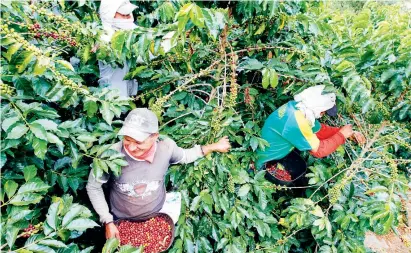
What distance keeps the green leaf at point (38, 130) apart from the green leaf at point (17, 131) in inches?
1.0

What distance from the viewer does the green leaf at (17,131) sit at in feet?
4.64

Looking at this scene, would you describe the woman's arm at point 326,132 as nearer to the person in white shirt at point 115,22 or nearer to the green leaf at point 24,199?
the person in white shirt at point 115,22

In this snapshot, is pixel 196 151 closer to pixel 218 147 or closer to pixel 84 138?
pixel 218 147

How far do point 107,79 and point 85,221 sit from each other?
1.44 metres

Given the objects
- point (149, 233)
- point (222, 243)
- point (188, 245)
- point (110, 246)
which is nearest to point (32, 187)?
point (110, 246)

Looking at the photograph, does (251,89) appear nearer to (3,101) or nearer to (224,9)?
(224,9)

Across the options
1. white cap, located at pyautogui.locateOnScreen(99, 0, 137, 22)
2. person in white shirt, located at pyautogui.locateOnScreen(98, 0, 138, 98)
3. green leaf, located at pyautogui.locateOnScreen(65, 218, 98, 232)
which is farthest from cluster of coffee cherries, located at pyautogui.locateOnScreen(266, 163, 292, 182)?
white cap, located at pyautogui.locateOnScreen(99, 0, 137, 22)

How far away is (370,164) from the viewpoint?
109 inches

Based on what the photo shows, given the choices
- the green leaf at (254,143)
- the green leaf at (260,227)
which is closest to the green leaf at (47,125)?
the green leaf at (254,143)

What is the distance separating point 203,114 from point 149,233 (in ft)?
2.92

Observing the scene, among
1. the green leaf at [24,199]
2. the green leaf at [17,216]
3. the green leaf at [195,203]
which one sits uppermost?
the green leaf at [24,199]

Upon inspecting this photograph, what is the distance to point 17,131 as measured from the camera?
1.43 m

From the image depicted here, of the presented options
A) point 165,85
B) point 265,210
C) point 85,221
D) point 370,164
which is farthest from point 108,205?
point 370,164

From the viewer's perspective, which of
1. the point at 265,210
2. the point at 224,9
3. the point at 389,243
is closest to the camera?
the point at 224,9
